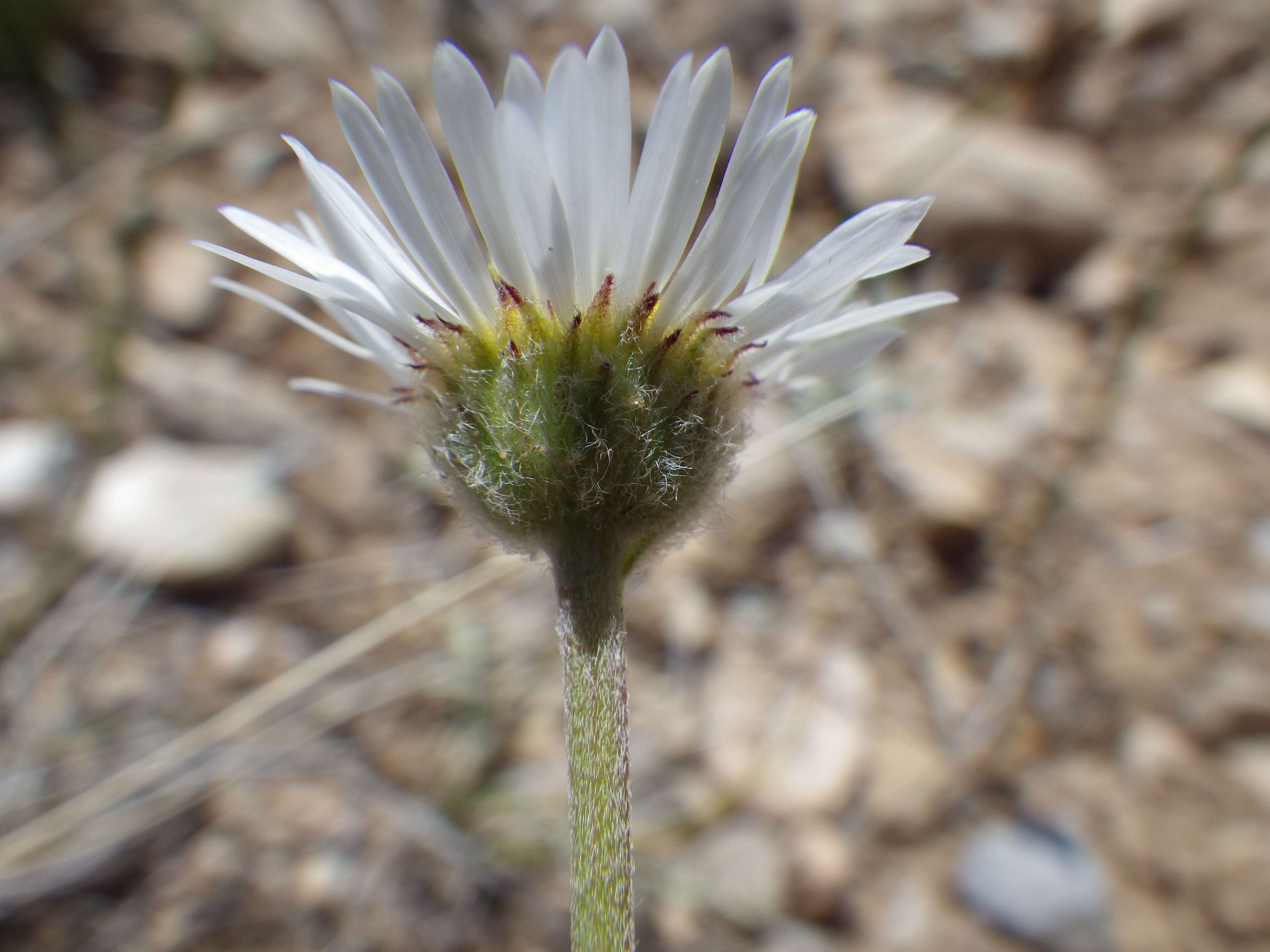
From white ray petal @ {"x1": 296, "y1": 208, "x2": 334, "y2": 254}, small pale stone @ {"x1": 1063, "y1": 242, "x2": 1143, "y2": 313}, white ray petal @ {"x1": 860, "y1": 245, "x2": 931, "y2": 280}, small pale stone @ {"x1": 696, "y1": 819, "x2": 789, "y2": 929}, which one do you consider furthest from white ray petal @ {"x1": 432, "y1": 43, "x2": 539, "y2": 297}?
small pale stone @ {"x1": 1063, "y1": 242, "x2": 1143, "y2": 313}

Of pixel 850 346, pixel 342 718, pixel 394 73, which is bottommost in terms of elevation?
pixel 342 718

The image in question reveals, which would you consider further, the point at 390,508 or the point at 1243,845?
the point at 390,508

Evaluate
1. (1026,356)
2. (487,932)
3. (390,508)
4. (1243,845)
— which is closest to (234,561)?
(390,508)

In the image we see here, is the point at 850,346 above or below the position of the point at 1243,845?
above

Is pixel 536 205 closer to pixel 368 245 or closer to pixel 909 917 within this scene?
pixel 368 245

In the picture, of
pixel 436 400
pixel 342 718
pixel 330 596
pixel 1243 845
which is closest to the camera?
pixel 436 400

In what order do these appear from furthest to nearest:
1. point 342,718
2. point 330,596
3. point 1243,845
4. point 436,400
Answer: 1. point 330,596
2. point 342,718
3. point 1243,845
4. point 436,400

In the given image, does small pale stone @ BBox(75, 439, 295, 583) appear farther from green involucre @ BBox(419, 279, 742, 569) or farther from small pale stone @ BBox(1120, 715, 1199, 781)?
small pale stone @ BBox(1120, 715, 1199, 781)

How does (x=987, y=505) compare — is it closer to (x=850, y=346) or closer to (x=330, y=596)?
(x=850, y=346)
